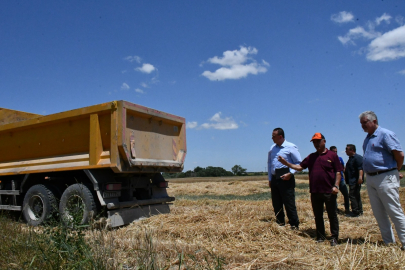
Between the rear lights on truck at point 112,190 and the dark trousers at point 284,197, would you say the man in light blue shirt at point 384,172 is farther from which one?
the rear lights on truck at point 112,190

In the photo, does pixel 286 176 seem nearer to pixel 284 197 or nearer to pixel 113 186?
pixel 284 197

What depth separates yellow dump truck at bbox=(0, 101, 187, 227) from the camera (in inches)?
269

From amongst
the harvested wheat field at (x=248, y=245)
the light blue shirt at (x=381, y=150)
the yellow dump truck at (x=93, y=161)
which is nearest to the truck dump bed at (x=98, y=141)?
the yellow dump truck at (x=93, y=161)

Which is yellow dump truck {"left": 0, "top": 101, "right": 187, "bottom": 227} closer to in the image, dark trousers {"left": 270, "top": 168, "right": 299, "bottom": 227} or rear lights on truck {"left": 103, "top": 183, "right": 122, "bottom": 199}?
rear lights on truck {"left": 103, "top": 183, "right": 122, "bottom": 199}

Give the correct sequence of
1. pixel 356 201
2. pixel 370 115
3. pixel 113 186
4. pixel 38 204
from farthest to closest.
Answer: pixel 356 201 → pixel 38 204 → pixel 113 186 → pixel 370 115

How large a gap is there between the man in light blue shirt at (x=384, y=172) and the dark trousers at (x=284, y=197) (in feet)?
4.84

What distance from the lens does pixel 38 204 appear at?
8094mm

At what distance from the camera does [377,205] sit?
497cm

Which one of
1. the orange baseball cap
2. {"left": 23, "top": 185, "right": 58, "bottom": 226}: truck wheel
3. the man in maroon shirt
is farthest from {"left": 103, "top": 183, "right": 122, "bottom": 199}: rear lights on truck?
the orange baseball cap

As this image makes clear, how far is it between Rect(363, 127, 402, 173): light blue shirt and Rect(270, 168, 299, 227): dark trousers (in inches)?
61.0

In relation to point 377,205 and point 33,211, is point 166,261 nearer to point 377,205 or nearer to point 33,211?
point 377,205

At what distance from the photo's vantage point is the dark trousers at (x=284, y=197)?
6134mm

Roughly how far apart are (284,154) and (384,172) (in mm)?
1940

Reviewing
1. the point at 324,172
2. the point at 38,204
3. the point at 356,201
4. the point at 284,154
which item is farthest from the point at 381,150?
the point at 38,204
